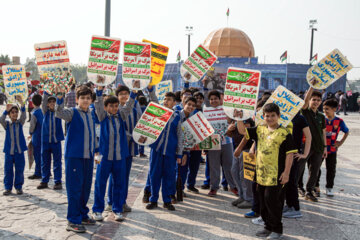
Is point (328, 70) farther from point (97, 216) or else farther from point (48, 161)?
point (48, 161)

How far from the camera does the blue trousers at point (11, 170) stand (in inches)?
237

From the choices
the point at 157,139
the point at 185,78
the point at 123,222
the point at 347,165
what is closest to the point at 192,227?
the point at 123,222

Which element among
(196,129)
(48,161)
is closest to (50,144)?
(48,161)

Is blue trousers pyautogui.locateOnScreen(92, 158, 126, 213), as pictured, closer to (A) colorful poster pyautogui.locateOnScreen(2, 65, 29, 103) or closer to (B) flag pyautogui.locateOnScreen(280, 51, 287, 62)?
(A) colorful poster pyautogui.locateOnScreen(2, 65, 29, 103)

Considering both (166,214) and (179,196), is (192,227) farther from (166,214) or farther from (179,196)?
(179,196)

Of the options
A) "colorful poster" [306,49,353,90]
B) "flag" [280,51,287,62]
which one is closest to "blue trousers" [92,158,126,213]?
"colorful poster" [306,49,353,90]

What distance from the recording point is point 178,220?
16.7ft

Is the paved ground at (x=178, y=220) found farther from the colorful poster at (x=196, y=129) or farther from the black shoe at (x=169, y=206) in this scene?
the colorful poster at (x=196, y=129)

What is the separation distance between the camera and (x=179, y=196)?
599cm

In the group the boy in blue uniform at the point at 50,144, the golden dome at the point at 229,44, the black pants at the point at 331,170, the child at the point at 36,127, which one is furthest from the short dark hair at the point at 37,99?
the golden dome at the point at 229,44

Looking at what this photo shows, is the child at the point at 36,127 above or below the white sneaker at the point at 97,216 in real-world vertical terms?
above

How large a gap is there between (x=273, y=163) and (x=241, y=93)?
3.66ft

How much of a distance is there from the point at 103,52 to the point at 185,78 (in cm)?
232

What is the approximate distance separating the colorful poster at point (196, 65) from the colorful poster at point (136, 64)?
1.84 m
